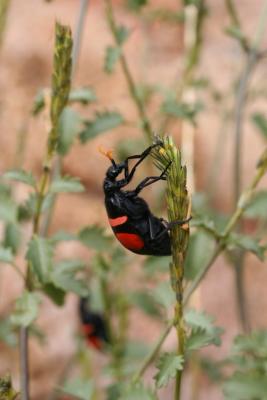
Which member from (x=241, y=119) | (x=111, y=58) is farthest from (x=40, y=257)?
(x=241, y=119)

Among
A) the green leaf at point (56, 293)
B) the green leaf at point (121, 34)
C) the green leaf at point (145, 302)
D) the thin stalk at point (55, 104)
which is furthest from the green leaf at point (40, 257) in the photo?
the green leaf at point (145, 302)

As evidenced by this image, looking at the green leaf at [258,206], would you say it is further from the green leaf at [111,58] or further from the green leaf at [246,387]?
the green leaf at [111,58]

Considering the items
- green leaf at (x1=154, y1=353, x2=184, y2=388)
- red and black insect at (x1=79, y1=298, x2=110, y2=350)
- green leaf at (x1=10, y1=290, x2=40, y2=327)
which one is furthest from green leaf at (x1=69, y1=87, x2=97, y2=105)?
red and black insect at (x1=79, y1=298, x2=110, y2=350)

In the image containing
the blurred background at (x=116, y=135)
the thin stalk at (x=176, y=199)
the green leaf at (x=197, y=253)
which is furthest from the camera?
the blurred background at (x=116, y=135)

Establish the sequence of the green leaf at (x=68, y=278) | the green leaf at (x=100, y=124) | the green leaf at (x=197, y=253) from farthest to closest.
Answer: the green leaf at (x=100, y=124) → the green leaf at (x=197, y=253) → the green leaf at (x=68, y=278)

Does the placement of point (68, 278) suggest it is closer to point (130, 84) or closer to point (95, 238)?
point (95, 238)

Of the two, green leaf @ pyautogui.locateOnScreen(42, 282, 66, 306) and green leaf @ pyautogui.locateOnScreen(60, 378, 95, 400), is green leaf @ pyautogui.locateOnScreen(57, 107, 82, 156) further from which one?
green leaf @ pyautogui.locateOnScreen(60, 378, 95, 400)

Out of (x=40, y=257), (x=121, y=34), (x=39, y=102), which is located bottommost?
(x=40, y=257)
